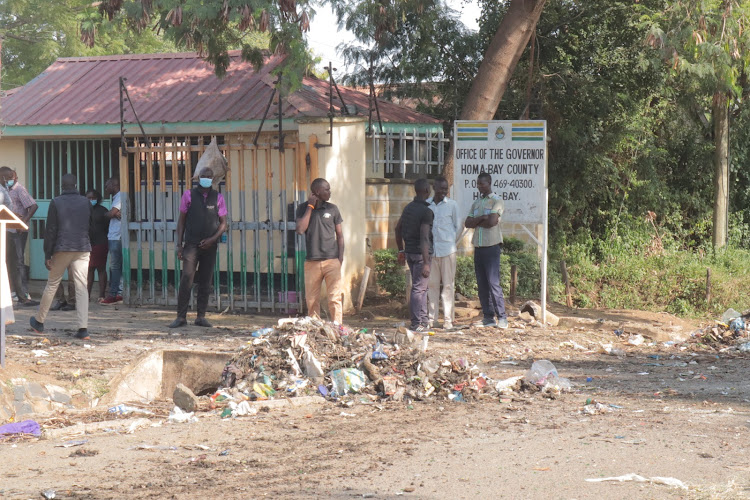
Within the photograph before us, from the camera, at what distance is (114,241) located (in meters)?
14.3

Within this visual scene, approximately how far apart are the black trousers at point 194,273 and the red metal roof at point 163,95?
2.51 meters

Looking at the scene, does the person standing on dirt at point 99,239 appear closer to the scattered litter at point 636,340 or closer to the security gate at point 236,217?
the security gate at point 236,217

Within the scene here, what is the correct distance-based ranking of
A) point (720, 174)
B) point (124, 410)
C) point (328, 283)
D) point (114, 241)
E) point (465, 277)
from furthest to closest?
point (720, 174) → point (114, 241) → point (465, 277) → point (328, 283) → point (124, 410)

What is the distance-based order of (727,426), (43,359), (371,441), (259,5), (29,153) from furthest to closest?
(29,153) → (259,5) → (43,359) → (727,426) → (371,441)

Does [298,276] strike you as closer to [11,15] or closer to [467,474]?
[467,474]

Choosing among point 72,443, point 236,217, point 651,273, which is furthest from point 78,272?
point 651,273

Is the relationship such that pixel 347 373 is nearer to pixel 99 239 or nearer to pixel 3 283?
pixel 3 283

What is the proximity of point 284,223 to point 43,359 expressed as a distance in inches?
174

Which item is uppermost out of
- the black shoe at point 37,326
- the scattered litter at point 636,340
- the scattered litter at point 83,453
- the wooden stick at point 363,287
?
the wooden stick at point 363,287

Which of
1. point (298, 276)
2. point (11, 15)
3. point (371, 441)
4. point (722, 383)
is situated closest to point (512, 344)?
point (722, 383)

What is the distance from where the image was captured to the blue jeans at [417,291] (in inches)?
448

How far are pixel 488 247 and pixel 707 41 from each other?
5.14m

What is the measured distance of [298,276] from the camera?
42.7ft

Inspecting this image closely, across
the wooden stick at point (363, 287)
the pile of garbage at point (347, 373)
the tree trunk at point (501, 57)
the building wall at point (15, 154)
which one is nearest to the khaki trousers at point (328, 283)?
the pile of garbage at point (347, 373)
